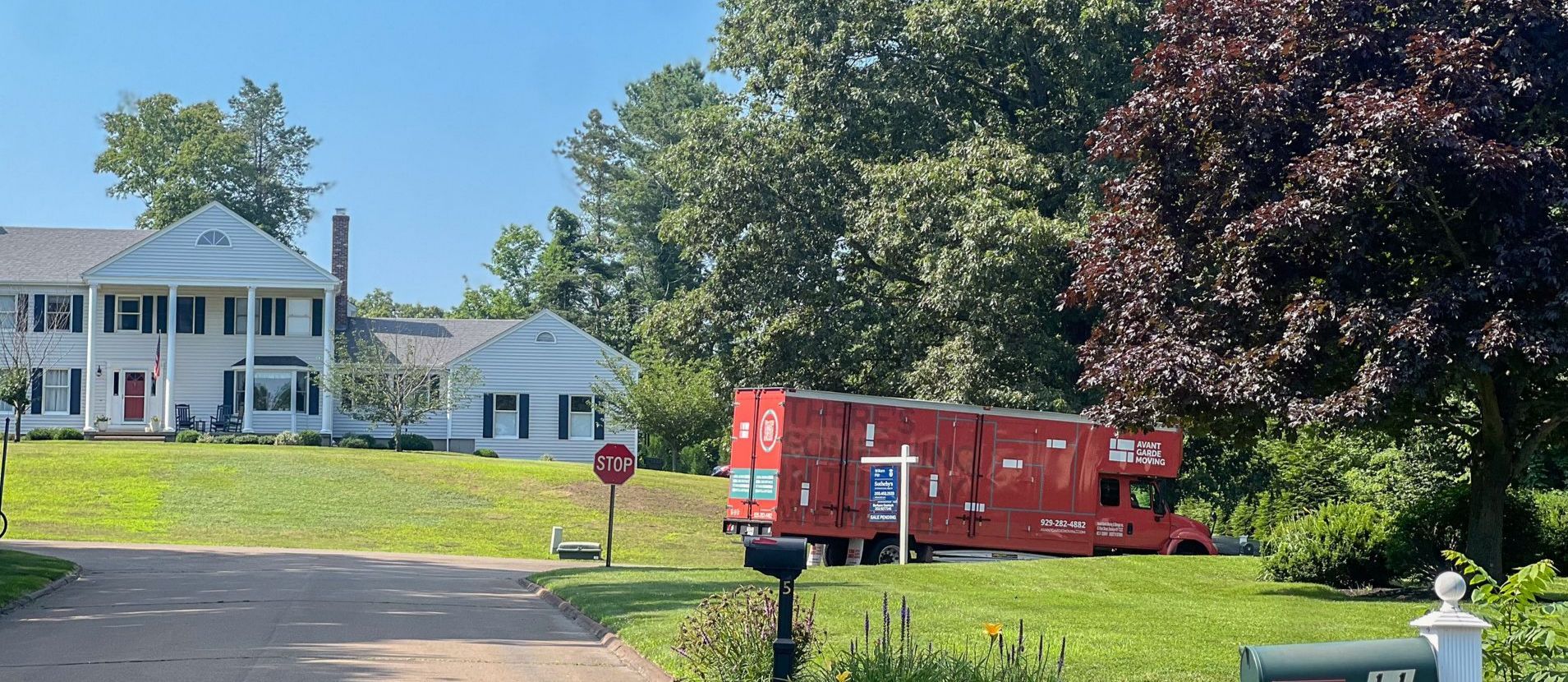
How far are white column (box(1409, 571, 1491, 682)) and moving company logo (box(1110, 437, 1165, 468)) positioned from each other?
2077 cm

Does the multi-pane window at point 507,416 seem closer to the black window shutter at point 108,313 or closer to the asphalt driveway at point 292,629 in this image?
the black window shutter at point 108,313

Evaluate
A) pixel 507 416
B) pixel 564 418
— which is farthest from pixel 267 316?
pixel 564 418

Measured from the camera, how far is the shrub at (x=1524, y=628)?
7.07 m

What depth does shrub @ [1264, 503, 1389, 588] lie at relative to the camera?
18781 mm

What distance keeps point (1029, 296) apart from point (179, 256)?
33286 millimetres

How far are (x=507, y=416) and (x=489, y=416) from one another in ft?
2.24

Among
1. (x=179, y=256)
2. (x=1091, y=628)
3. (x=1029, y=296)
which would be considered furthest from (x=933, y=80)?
(x=179, y=256)

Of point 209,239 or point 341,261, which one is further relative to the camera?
point 341,261

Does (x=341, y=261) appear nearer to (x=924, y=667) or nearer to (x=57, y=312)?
(x=57, y=312)

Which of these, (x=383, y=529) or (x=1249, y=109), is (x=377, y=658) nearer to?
(x=1249, y=109)

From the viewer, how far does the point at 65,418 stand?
169ft

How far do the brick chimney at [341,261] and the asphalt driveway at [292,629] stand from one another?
107 feet

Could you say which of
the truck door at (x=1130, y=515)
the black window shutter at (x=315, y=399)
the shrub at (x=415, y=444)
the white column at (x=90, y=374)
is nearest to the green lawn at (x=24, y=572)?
the truck door at (x=1130, y=515)

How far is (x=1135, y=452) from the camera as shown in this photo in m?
26.9
